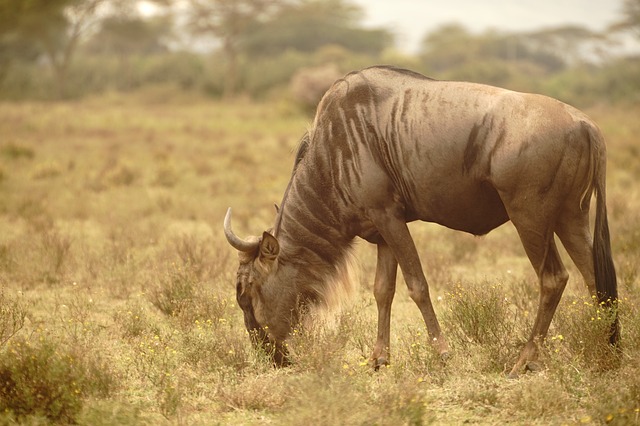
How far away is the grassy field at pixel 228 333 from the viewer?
451 cm

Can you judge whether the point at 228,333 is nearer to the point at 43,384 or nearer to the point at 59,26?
the point at 43,384

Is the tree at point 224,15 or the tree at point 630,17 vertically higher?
the tree at point 224,15

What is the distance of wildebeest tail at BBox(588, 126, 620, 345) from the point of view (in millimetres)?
5074

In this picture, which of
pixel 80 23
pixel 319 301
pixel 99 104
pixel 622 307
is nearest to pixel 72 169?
pixel 319 301

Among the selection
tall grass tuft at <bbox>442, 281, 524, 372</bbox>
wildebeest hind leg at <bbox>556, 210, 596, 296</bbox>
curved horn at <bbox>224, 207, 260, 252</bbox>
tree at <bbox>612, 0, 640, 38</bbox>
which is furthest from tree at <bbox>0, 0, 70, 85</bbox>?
wildebeest hind leg at <bbox>556, 210, 596, 296</bbox>

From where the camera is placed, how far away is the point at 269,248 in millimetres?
5488

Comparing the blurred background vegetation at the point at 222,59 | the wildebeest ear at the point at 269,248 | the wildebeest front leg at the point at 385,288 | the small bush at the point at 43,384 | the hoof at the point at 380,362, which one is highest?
the wildebeest ear at the point at 269,248

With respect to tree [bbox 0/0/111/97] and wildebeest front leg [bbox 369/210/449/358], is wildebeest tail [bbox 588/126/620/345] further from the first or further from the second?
tree [bbox 0/0/111/97]

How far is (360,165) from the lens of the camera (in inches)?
213

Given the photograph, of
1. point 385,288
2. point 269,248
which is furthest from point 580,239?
point 269,248

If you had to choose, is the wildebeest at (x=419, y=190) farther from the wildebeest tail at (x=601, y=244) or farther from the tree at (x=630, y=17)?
the tree at (x=630, y=17)

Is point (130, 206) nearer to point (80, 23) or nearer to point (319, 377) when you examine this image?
point (319, 377)

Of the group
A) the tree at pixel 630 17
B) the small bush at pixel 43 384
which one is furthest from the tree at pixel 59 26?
the small bush at pixel 43 384

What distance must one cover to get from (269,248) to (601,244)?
6.54ft
